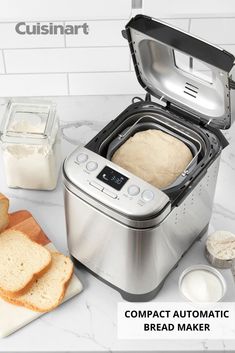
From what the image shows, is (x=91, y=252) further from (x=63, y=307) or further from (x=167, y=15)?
(x=167, y=15)

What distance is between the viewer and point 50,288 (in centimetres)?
158

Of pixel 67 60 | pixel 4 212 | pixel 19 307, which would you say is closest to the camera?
pixel 19 307

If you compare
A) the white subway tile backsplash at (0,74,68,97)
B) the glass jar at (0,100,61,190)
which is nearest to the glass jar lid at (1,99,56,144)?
the glass jar at (0,100,61,190)

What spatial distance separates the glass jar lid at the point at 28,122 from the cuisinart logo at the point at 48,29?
0.25 meters

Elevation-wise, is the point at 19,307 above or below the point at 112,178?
below

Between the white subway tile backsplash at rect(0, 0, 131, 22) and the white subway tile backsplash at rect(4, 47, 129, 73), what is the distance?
0.11 metres

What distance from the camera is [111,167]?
1.43m

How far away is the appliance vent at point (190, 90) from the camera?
162 centimetres

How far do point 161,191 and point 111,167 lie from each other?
4.7 inches

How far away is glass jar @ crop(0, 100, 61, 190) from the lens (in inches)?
67.6

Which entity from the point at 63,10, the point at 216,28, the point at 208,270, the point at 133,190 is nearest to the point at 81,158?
the point at 133,190

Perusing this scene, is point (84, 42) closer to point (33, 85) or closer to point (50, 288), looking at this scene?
point (33, 85)

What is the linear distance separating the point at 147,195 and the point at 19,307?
43 centimetres

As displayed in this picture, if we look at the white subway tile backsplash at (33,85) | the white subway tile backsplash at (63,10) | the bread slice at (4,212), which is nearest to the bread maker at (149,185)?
the bread slice at (4,212)
